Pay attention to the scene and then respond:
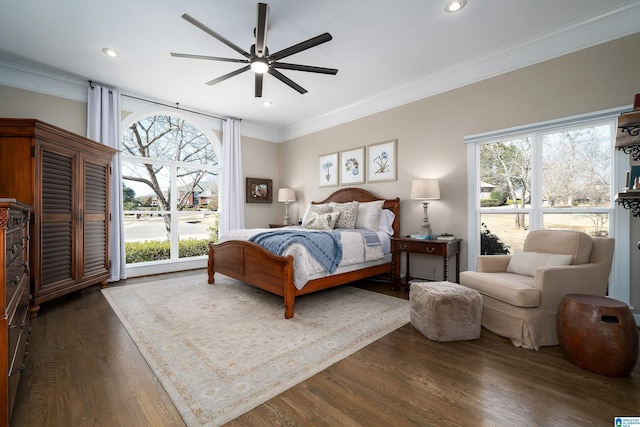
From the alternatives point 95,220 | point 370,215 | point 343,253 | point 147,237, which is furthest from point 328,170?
point 95,220

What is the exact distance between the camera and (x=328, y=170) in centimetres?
545

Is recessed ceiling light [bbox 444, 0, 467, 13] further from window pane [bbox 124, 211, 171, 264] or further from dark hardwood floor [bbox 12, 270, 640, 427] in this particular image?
window pane [bbox 124, 211, 171, 264]

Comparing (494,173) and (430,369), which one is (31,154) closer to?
(430,369)

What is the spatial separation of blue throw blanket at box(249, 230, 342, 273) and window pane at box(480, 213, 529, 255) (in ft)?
6.29

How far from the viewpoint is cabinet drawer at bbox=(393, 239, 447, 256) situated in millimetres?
3366

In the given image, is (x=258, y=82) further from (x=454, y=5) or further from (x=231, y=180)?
(x=231, y=180)

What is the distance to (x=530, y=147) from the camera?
3.26 meters

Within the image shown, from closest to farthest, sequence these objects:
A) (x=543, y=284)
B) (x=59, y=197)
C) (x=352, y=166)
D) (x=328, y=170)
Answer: (x=543, y=284), (x=59, y=197), (x=352, y=166), (x=328, y=170)

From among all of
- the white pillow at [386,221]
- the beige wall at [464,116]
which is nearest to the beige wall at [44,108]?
the beige wall at [464,116]

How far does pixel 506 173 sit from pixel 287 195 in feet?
12.8

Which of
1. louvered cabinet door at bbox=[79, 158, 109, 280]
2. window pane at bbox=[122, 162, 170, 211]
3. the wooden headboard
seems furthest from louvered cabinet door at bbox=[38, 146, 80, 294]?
the wooden headboard

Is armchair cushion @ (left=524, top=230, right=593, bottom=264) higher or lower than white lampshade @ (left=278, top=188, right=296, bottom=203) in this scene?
lower

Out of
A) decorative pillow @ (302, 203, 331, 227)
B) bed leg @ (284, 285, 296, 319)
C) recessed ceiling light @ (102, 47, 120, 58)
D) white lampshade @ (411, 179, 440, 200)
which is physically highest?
recessed ceiling light @ (102, 47, 120, 58)

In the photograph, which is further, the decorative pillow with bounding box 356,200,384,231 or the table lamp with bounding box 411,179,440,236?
the decorative pillow with bounding box 356,200,384,231
